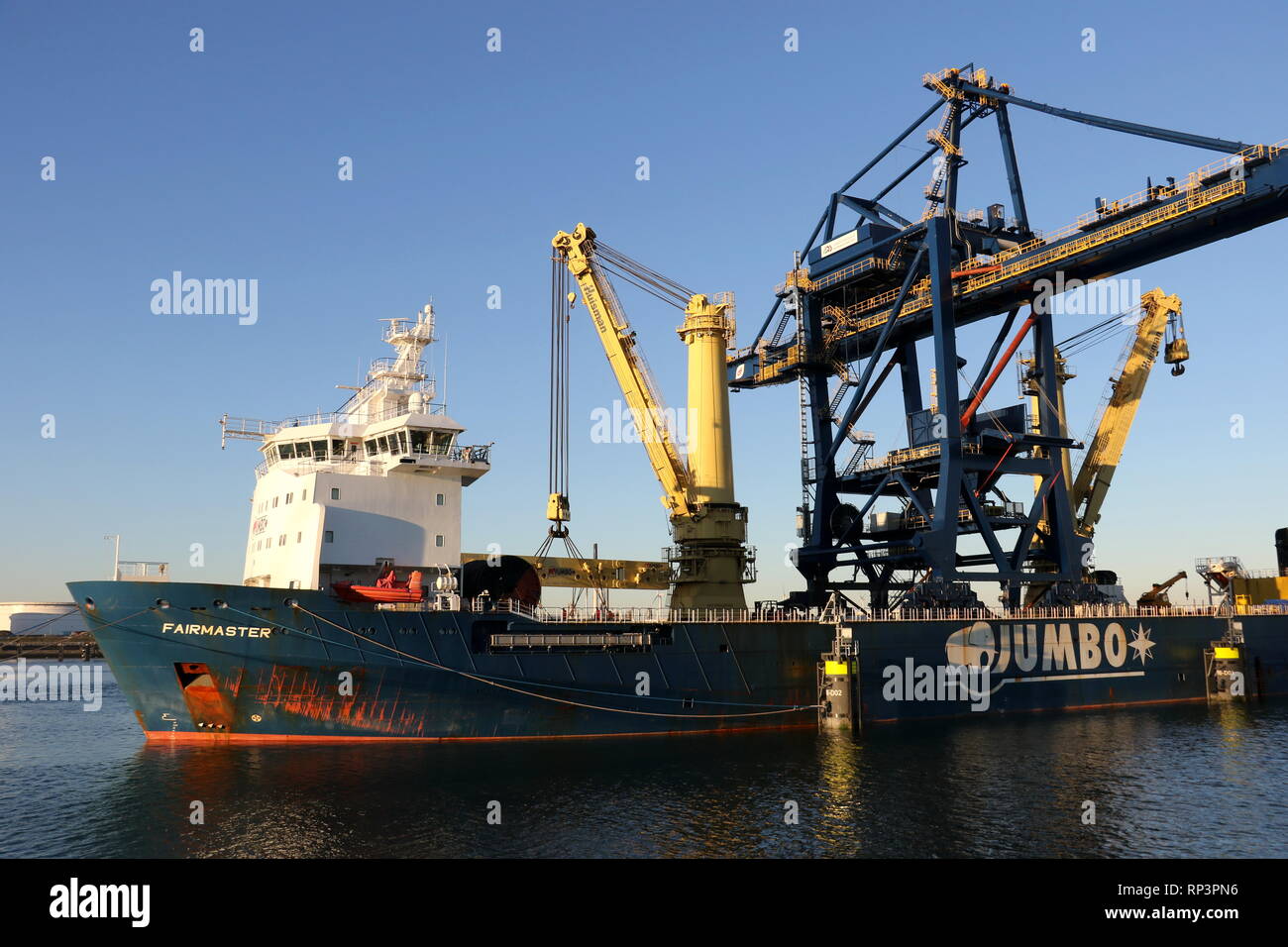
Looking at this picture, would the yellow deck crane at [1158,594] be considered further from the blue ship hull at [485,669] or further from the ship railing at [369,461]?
the ship railing at [369,461]

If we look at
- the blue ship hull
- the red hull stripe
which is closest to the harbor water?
Answer: the red hull stripe

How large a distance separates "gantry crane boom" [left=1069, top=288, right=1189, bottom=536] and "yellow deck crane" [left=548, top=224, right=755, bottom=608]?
1074 inches

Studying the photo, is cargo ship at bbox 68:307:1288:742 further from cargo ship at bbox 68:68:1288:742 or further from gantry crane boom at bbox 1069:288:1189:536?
gantry crane boom at bbox 1069:288:1189:536

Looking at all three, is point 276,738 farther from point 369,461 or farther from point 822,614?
point 822,614

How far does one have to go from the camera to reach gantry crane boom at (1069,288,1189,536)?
59.1 meters

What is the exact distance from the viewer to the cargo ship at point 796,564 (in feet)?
109

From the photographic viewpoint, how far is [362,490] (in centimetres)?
3809

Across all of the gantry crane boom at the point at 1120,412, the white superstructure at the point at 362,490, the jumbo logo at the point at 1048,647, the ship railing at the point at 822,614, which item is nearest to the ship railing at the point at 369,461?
the white superstructure at the point at 362,490

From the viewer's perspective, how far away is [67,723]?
149 feet

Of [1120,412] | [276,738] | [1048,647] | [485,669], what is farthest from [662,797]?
[1120,412]

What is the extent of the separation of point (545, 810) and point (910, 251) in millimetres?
40524

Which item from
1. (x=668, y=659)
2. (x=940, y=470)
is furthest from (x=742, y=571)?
(x=940, y=470)

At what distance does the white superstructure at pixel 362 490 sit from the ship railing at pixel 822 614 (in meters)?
4.89
